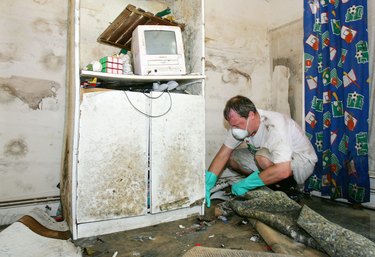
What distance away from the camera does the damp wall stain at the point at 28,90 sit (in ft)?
6.05

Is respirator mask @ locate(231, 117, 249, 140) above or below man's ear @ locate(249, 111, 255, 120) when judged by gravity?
below

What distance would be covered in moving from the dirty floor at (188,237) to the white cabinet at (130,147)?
9 cm

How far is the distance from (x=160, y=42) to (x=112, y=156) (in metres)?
0.83

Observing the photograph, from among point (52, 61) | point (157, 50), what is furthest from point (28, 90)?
point (157, 50)

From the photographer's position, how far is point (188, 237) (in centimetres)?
160

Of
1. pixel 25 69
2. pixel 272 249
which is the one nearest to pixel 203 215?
pixel 272 249

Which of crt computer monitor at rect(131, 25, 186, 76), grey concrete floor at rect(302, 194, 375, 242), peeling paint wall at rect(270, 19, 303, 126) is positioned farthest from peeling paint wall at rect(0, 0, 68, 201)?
peeling paint wall at rect(270, 19, 303, 126)

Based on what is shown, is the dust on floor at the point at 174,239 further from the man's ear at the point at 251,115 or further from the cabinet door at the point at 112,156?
the man's ear at the point at 251,115

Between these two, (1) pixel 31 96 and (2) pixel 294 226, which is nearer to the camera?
(2) pixel 294 226

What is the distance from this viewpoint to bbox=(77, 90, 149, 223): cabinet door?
1.56 meters

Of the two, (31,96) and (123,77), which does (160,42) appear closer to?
(123,77)

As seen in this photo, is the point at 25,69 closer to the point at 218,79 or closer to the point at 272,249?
the point at 218,79

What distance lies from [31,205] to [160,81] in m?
1.28

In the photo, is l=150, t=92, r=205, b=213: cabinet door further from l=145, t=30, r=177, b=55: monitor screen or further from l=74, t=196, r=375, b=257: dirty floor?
l=145, t=30, r=177, b=55: monitor screen
